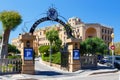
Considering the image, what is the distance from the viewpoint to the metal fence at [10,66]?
21547 millimetres

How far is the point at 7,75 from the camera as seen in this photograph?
21156mm

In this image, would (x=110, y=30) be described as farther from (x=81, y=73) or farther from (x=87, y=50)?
(x=81, y=73)

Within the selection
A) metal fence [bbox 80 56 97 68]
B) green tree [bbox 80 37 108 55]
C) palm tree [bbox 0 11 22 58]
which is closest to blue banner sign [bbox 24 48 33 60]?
palm tree [bbox 0 11 22 58]

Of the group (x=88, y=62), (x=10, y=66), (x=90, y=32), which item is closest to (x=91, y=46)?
(x=88, y=62)

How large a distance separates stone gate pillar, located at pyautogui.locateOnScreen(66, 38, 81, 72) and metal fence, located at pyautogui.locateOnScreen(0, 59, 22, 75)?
17.6 ft

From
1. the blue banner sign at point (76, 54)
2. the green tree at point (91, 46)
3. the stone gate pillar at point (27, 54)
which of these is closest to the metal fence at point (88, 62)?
the blue banner sign at point (76, 54)

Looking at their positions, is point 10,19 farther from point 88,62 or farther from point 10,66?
point 88,62

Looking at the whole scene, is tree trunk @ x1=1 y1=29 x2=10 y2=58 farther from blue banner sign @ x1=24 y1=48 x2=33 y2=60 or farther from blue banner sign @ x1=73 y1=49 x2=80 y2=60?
blue banner sign @ x1=73 y1=49 x2=80 y2=60

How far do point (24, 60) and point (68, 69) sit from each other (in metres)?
5.40

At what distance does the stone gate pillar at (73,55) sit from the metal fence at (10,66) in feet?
17.6

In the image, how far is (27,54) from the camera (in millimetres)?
22234

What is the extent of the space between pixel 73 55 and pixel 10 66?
637 cm

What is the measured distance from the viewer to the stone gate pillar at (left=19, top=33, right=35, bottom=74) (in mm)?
22156

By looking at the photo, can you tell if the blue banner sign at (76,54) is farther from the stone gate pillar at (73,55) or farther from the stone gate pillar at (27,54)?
the stone gate pillar at (27,54)
